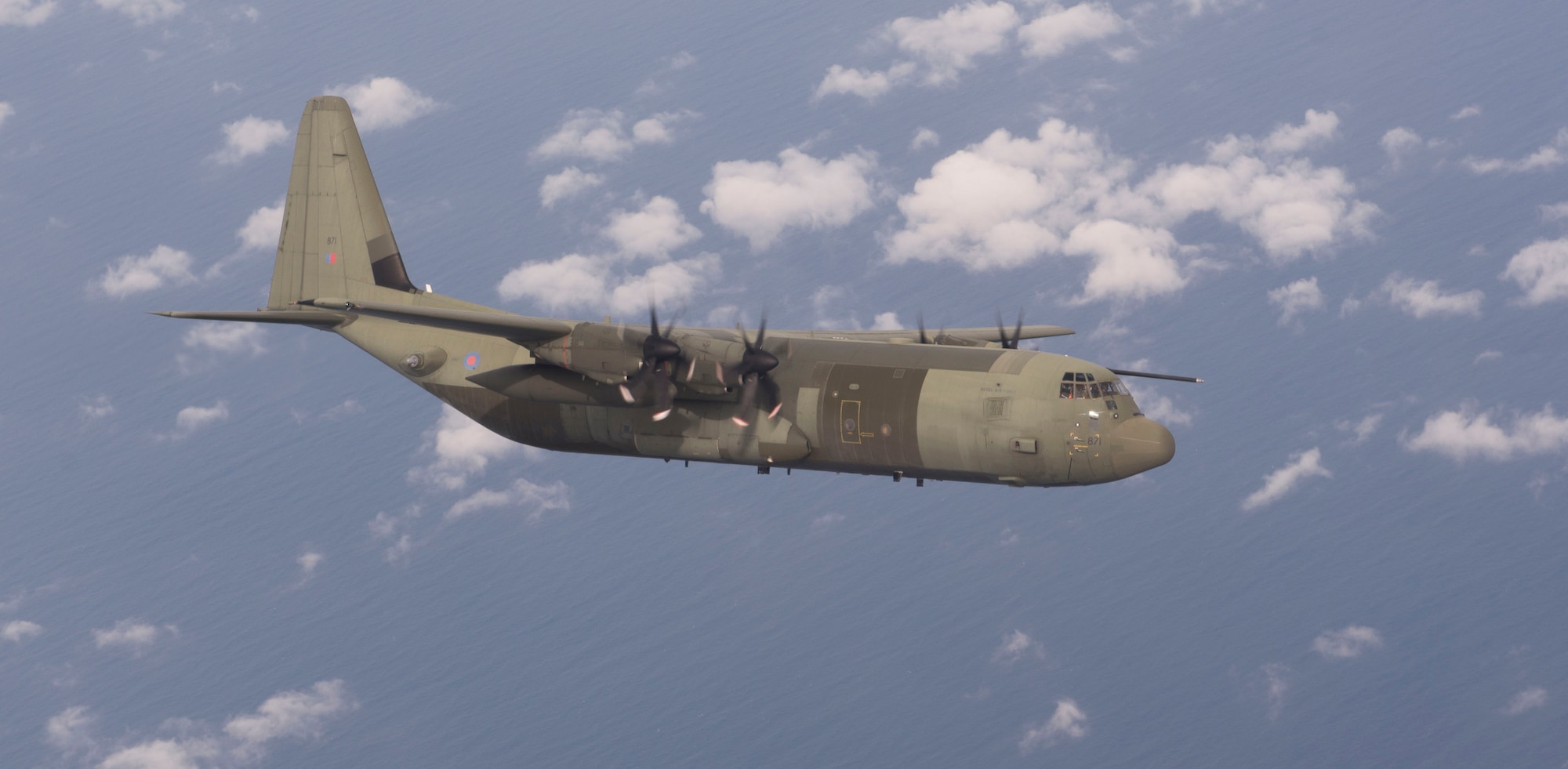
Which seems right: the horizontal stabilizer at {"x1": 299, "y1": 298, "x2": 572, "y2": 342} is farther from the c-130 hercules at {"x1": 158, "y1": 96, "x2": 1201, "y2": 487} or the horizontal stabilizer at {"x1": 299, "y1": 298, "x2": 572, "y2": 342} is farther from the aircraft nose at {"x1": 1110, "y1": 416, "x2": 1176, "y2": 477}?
A: the aircraft nose at {"x1": 1110, "y1": 416, "x2": 1176, "y2": 477}

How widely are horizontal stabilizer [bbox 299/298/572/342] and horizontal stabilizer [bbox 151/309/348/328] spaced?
425 cm

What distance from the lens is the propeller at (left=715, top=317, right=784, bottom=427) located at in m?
39.8

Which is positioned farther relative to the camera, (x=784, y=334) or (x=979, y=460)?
(x=784, y=334)

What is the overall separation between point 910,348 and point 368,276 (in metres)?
17.0

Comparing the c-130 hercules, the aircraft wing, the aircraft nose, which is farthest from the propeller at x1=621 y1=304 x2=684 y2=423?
the aircraft nose

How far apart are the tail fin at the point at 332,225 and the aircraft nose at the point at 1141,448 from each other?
21.9m

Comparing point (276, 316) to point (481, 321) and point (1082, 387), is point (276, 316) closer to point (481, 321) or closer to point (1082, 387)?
point (481, 321)

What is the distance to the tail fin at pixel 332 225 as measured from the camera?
48969 millimetres

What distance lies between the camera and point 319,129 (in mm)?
49406

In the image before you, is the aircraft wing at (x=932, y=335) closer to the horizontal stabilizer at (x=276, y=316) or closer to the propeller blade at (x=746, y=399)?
the propeller blade at (x=746, y=399)

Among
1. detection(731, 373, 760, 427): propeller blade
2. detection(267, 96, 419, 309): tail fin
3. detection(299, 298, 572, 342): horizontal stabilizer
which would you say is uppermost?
detection(267, 96, 419, 309): tail fin

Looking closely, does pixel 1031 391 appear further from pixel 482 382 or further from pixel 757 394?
pixel 482 382

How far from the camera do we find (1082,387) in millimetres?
38656

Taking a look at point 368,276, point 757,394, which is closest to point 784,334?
point 757,394
